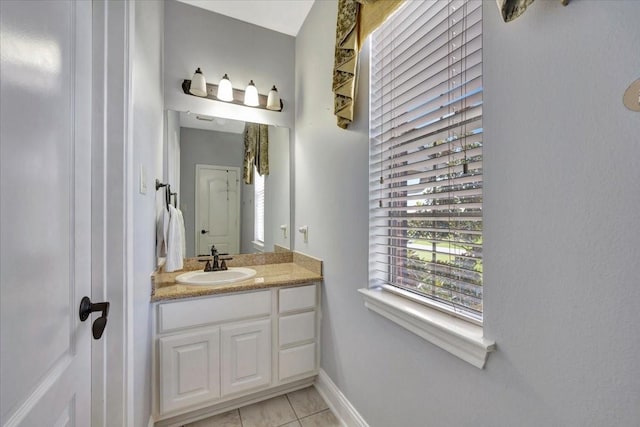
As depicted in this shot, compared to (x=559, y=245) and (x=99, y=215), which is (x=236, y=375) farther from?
(x=559, y=245)

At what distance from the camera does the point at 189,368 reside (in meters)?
1.53

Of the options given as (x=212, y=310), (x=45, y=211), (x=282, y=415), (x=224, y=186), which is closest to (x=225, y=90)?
(x=224, y=186)

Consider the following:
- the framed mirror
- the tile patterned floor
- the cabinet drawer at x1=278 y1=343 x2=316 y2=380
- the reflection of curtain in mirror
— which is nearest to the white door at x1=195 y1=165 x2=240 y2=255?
the framed mirror

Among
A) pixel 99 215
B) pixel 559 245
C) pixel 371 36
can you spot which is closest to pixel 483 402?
pixel 559 245

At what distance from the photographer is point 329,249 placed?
1751mm

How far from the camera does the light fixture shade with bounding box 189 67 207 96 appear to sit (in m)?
1.91

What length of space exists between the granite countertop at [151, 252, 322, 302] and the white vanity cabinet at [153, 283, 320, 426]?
48 mm

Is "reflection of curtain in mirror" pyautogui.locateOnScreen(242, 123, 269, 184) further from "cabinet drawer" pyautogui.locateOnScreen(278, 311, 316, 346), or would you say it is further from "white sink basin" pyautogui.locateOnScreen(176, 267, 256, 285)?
"cabinet drawer" pyautogui.locateOnScreen(278, 311, 316, 346)

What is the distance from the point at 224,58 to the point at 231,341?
6.96 ft

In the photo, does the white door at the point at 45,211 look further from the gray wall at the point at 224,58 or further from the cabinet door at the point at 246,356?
the gray wall at the point at 224,58

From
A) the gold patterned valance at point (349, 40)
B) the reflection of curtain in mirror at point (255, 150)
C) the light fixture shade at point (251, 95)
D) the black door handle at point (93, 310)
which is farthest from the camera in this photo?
the reflection of curtain in mirror at point (255, 150)

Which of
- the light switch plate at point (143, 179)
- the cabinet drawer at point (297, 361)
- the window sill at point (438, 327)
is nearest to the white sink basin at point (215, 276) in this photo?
the cabinet drawer at point (297, 361)

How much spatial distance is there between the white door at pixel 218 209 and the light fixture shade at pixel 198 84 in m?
0.56

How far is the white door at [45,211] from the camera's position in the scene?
0.46 meters
